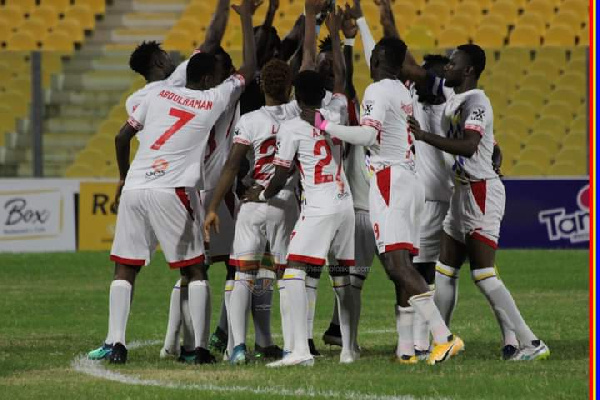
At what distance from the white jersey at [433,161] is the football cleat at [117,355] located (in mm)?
2552

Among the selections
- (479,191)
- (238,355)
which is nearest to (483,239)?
(479,191)

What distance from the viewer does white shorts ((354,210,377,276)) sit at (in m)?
10.2

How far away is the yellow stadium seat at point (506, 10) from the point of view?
2441 cm

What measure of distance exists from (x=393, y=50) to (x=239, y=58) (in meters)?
11.8

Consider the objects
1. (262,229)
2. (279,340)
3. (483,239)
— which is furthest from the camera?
(279,340)

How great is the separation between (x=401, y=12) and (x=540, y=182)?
6481 millimetres

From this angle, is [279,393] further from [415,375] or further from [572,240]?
[572,240]

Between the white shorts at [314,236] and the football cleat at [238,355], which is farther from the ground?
the white shorts at [314,236]

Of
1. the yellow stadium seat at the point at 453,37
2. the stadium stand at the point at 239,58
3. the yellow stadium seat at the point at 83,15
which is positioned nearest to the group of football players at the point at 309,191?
the stadium stand at the point at 239,58

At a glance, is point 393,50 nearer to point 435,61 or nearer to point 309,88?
point 309,88

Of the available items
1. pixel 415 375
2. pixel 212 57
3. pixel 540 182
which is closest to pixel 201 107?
pixel 212 57

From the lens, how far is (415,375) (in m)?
8.53

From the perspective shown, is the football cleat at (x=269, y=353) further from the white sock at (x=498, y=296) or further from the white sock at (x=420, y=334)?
the white sock at (x=498, y=296)

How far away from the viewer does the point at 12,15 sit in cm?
2709
